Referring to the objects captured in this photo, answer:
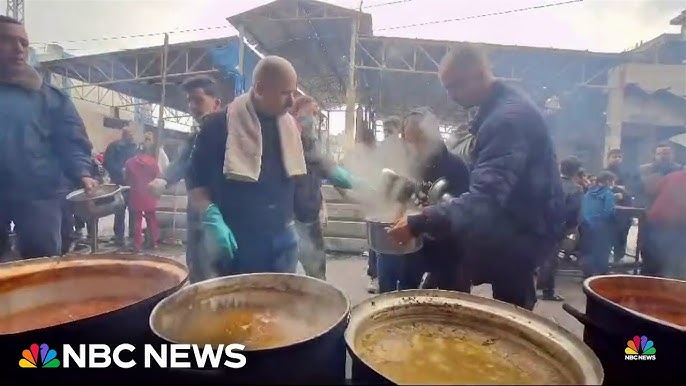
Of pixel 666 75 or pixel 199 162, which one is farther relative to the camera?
pixel 666 75

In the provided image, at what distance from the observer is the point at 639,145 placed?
6.61 metres

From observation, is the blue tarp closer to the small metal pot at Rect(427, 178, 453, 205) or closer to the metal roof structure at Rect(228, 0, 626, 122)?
the metal roof structure at Rect(228, 0, 626, 122)

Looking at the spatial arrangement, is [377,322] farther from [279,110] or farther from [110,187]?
[110,187]

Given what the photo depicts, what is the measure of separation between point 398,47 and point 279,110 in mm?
6190

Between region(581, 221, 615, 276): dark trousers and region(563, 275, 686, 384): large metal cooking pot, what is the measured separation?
416 cm

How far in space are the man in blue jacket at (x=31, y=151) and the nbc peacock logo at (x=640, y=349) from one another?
239cm

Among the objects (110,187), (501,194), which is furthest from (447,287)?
(110,187)

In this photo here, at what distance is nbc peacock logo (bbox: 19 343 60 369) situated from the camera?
3.30 feet

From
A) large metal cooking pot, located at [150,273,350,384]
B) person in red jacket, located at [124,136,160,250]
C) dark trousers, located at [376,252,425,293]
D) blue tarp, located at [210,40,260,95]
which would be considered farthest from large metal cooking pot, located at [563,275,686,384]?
person in red jacket, located at [124,136,160,250]

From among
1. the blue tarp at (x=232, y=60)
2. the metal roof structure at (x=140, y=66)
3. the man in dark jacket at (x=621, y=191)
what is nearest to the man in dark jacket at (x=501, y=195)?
the blue tarp at (x=232, y=60)

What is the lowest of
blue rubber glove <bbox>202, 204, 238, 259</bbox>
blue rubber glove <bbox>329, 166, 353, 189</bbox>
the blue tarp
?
blue rubber glove <bbox>202, 204, 238, 259</bbox>

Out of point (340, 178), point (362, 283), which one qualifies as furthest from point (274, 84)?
point (362, 283)

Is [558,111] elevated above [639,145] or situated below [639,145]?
above

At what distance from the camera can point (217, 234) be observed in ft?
5.58
